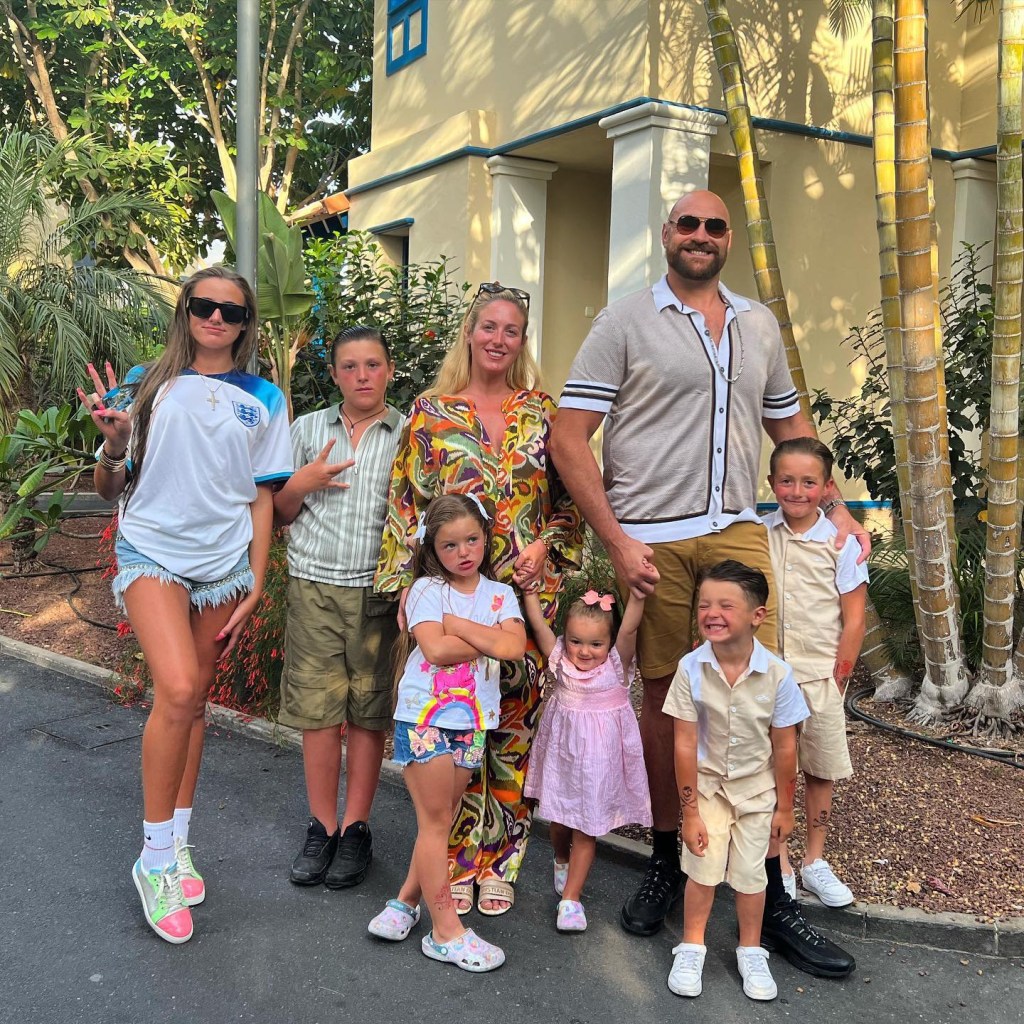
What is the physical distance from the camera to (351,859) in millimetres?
3873

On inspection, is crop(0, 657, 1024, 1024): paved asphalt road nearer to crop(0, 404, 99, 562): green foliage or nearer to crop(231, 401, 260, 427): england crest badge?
crop(231, 401, 260, 427): england crest badge

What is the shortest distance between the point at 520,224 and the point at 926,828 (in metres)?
8.03

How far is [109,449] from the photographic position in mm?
3338

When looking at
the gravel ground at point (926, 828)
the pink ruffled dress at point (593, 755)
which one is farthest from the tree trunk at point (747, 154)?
the pink ruffled dress at point (593, 755)

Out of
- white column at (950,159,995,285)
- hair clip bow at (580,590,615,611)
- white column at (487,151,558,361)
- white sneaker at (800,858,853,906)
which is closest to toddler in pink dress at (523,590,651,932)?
hair clip bow at (580,590,615,611)

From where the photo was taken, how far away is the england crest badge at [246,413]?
139 inches

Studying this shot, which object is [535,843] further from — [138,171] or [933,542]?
[138,171]

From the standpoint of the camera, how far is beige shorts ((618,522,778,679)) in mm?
3451

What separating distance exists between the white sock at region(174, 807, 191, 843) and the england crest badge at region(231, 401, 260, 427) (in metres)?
1.42

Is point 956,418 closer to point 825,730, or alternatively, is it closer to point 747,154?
point 747,154

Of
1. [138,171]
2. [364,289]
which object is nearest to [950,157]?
[364,289]

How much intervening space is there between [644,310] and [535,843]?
7.92ft

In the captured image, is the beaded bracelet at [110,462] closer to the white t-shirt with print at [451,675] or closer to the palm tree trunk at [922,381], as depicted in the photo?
the white t-shirt with print at [451,675]

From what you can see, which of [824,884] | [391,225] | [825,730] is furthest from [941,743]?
[391,225]
